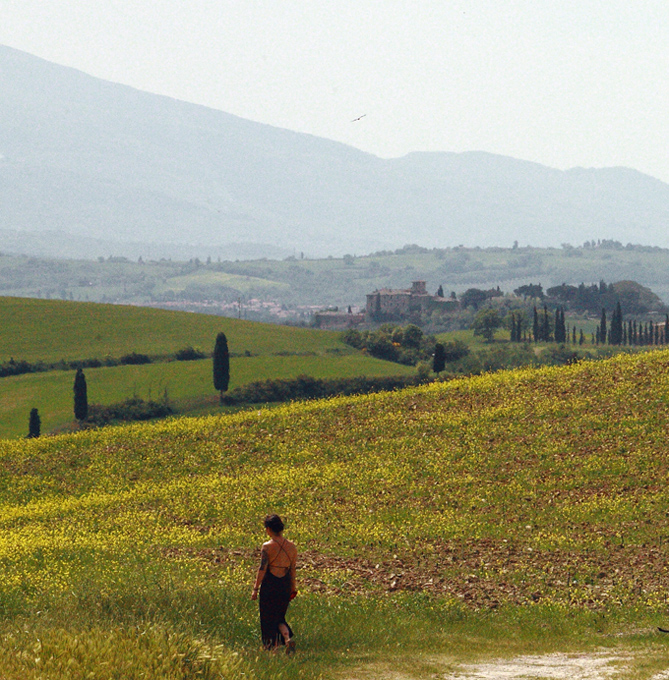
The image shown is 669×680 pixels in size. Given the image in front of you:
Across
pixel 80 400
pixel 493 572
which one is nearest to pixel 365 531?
pixel 493 572

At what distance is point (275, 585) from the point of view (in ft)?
57.2

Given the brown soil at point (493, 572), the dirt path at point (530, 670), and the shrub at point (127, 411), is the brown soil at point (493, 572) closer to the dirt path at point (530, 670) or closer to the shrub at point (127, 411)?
the dirt path at point (530, 670)

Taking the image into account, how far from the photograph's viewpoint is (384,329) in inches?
7180

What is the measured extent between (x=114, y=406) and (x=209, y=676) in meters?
106

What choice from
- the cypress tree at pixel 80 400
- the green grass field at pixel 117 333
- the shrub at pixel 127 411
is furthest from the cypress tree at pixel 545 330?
the cypress tree at pixel 80 400

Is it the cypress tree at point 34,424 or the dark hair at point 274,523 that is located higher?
the dark hair at point 274,523

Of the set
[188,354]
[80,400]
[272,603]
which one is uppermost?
[272,603]

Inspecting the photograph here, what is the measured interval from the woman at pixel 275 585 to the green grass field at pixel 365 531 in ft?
1.97

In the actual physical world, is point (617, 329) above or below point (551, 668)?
above

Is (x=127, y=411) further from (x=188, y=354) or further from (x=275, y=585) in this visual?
(x=275, y=585)

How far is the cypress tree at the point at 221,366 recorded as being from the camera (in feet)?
408

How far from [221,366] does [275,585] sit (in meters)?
109

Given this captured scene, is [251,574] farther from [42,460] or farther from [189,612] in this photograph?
[42,460]

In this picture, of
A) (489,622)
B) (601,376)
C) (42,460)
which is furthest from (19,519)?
(601,376)
